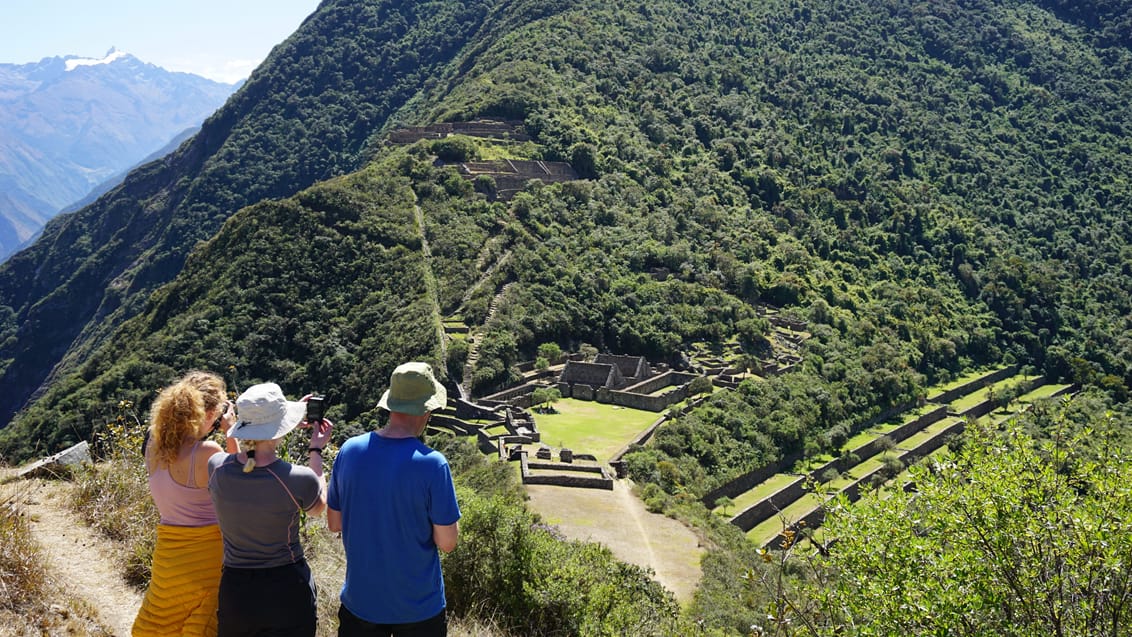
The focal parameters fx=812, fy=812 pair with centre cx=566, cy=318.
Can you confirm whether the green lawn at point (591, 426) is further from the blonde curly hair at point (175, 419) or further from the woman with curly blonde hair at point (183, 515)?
the blonde curly hair at point (175, 419)

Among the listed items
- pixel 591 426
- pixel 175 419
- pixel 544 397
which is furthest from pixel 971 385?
pixel 175 419

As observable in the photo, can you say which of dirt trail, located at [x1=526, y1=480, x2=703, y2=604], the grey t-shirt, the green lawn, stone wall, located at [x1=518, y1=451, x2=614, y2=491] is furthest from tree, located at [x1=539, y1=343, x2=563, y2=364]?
the grey t-shirt

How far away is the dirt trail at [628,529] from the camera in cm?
1719

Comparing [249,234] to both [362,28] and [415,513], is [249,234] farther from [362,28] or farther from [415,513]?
[362,28]

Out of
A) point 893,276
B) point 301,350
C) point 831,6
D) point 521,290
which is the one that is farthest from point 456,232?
point 831,6

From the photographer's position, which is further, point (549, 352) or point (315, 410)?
point (549, 352)

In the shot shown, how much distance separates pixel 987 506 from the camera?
23.6 feet

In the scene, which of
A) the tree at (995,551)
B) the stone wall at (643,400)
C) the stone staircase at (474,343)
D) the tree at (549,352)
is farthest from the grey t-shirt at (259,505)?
the tree at (549,352)

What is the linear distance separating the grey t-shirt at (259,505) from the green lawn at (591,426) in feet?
70.1

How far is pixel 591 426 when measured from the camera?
29047 millimetres

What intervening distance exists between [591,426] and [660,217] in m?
25.7

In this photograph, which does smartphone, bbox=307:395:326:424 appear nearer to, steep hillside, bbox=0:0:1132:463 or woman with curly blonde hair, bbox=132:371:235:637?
woman with curly blonde hair, bbox=132:371:235:637

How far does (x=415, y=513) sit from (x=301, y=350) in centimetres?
3460

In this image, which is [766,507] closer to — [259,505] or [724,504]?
[724,504]
